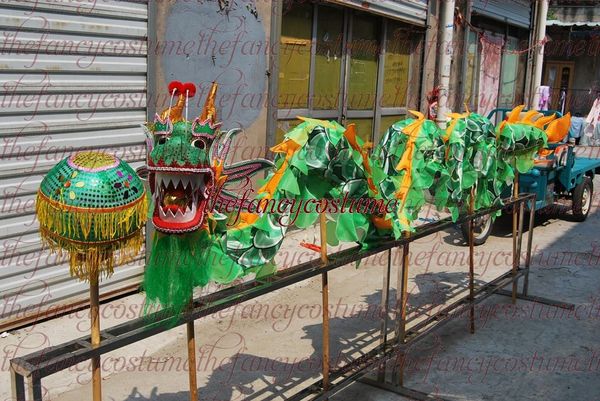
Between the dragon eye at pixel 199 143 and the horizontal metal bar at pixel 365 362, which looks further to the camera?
the horizontal metal bar at pixel 365 362

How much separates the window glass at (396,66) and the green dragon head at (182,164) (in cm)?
756

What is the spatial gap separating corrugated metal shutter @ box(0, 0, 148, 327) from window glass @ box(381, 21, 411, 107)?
16.5 ft

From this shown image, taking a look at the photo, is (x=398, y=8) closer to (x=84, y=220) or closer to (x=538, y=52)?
(x=538, y=52)

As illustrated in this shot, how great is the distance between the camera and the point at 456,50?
12.0 meters

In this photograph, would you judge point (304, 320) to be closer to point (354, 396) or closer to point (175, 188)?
point (354, 396)

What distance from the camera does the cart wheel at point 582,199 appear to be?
9977 millimetres

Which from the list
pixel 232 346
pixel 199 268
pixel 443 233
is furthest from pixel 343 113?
pixel 199 268

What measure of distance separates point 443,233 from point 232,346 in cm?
486

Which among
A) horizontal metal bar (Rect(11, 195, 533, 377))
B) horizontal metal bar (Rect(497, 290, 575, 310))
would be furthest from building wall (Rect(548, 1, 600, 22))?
horizontal metal bar (Rect(11, 195, 533, 377))

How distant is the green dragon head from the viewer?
8.36ft

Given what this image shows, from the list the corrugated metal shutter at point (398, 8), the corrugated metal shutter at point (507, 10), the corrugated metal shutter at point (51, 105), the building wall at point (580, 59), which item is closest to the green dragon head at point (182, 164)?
the corrugated metal shutter at point (51, 105)

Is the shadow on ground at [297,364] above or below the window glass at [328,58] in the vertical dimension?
below

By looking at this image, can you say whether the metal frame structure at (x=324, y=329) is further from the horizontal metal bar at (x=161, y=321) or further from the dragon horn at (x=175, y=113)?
the dragon horn at (x=175, y=113)

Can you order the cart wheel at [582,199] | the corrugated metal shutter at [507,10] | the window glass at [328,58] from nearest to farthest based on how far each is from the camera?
the window glass at [328,58] → the cart wheel at [582,199] → the corrugated metal shutter at [507,10]
